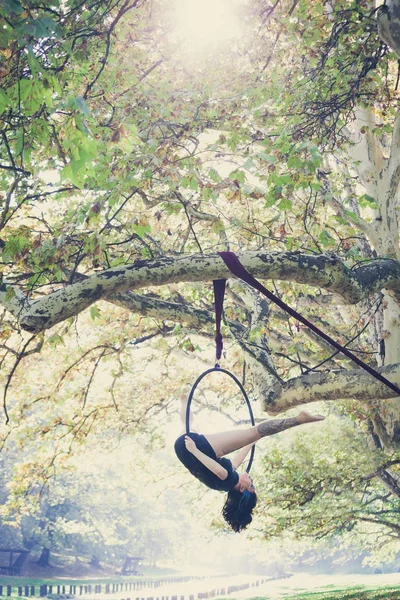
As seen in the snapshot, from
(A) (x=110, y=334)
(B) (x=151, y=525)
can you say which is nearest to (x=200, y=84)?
(A) (x=110, y=334)

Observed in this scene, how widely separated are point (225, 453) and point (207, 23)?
285 inches

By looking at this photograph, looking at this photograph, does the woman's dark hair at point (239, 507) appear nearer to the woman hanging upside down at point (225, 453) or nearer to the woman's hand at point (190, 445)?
the woman hanging upside down at point (225, 453)

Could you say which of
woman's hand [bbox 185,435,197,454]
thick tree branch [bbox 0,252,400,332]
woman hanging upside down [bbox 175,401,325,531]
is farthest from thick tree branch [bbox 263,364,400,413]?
woman's hand [bbox 185,435,197,454]

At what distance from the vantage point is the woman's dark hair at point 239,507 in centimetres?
645

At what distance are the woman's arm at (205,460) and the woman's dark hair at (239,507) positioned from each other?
717 mm

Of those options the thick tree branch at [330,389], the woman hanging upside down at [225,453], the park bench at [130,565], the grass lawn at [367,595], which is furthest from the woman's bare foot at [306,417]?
the park bench at [130,565]

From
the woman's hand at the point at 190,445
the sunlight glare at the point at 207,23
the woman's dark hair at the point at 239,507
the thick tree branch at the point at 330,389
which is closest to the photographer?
the woman's hand at the point at 190,445

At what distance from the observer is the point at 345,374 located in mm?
7359

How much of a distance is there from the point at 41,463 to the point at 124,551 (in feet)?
175

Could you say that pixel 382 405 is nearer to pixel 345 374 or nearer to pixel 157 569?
pixel 345 374

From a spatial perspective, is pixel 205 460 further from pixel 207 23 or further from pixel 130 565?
pixel 130 565

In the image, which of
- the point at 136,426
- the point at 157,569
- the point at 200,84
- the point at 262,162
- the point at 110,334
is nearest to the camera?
the point at 262,162

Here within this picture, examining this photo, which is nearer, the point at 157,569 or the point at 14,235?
the point at 14,235

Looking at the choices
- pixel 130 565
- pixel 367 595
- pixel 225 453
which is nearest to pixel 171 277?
pixel 225 453
